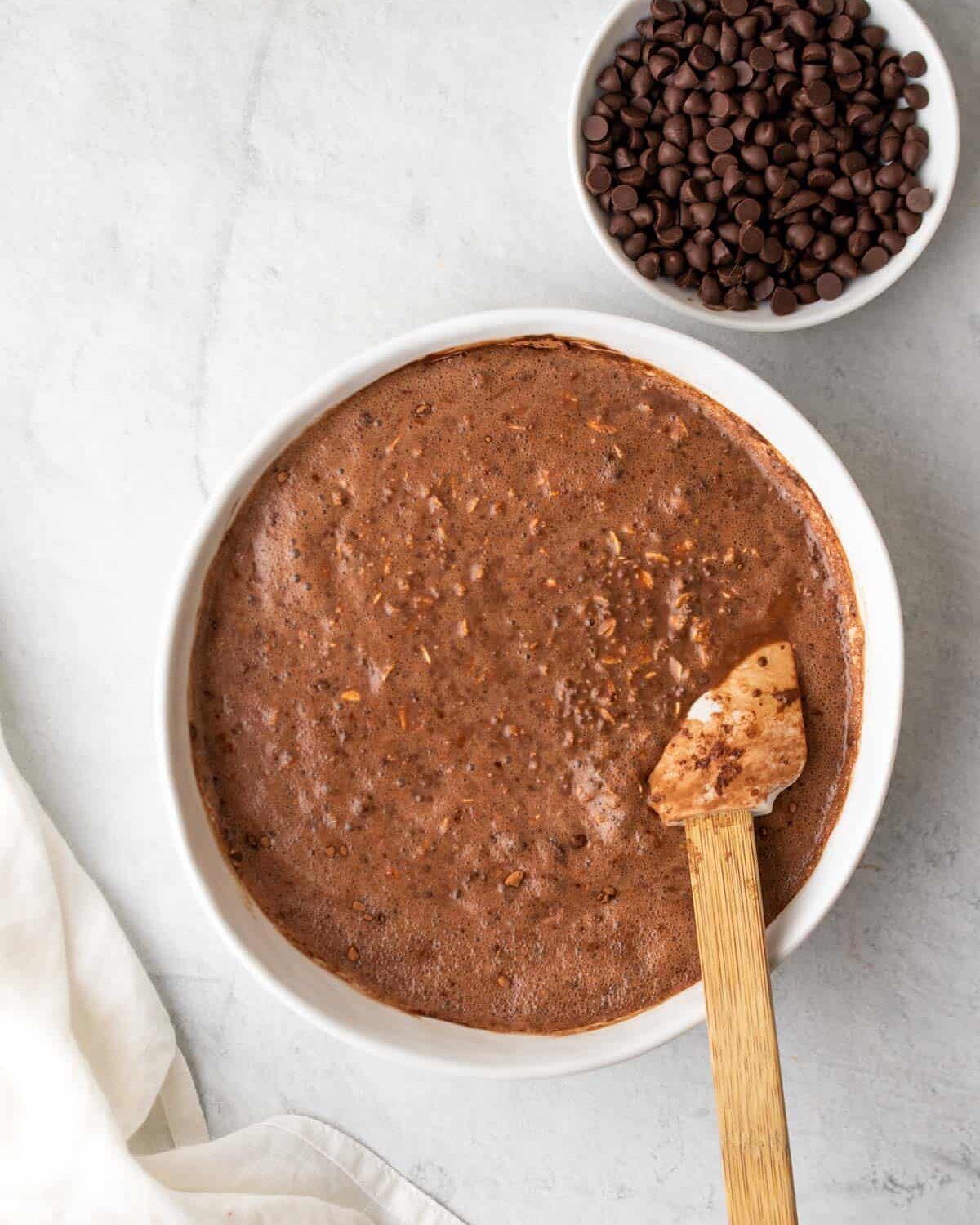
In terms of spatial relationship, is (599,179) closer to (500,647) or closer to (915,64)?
(915,64)

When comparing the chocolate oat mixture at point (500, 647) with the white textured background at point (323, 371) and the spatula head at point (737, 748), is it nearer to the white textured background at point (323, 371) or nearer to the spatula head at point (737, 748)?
the spatula head at point (737, 748)

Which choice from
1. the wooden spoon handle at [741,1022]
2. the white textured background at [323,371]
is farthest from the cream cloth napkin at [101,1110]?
the wooden spoon handle at [741,1022]

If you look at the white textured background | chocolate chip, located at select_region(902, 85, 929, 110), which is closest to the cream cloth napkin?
the white textured background

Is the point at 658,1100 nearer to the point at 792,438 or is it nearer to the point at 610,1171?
the point at 610,1171

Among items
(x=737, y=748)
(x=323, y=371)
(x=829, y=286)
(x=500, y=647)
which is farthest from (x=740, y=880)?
(x=323, y=371)

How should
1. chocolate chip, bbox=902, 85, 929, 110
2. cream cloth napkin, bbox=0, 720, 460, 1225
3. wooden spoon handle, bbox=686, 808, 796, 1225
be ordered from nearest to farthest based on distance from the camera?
wooden spoon handle, bbox=686, 808, 796, 1225
chocolate chip, bbox=902, 85, 929, 110
cream cloth napkin, bbox=0, 720, 460, 1225

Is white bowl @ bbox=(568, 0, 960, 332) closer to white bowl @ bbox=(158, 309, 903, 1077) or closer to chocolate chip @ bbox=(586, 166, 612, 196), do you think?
chocolate chip @ bbox=(586, 166, 612, 196)
